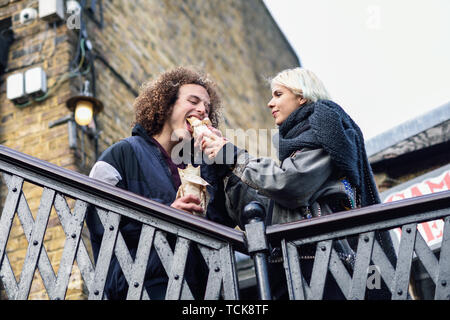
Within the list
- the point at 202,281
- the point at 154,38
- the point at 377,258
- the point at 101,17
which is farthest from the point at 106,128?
the point at 377,258

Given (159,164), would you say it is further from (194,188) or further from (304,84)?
(304,84)

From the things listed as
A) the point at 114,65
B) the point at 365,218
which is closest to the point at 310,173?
the point at 365,218

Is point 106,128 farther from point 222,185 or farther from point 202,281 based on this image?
point 202,281

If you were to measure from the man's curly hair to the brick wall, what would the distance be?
2.17m

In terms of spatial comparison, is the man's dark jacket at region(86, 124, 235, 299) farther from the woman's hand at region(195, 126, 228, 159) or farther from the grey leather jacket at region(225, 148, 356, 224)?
the grey leather jacket at region(225, 148, 356, 224)

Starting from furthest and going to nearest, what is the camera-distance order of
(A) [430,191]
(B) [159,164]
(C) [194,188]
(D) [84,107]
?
(A) [430,191] → (D) [84,107] → (B) [159,164] → (C) [194,188]

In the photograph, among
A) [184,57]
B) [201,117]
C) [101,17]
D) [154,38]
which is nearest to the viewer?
[201,117]

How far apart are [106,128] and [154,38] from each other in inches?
108

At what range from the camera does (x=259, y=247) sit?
233 centimetres

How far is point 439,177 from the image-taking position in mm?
6141

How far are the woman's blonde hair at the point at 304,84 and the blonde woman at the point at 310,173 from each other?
68 mm

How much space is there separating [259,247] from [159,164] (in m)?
0.95

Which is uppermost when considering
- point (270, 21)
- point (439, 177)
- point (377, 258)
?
point (270, 21)

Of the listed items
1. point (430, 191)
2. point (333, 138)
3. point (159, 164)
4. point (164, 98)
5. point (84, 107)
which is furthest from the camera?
point (430, 191)
